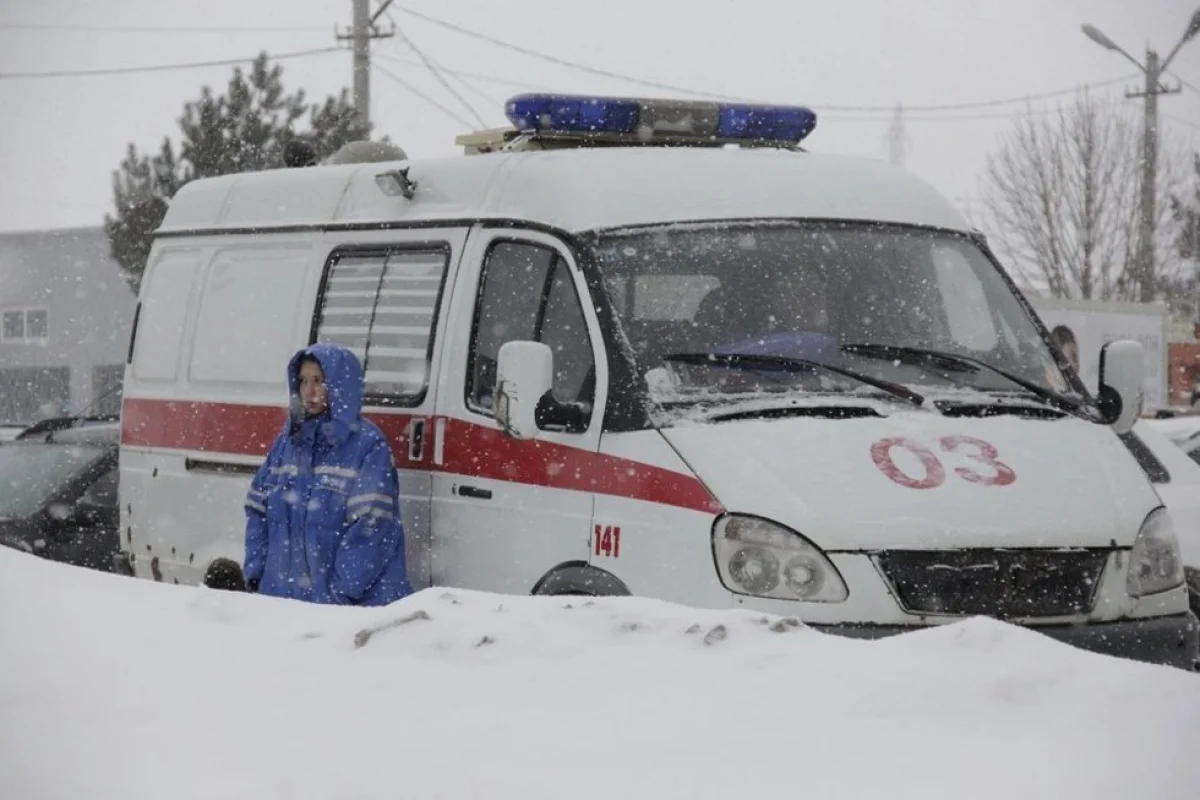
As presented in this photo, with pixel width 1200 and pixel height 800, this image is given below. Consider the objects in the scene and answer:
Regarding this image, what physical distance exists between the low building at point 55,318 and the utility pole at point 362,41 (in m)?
23.5

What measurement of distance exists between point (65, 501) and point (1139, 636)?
21.6ft

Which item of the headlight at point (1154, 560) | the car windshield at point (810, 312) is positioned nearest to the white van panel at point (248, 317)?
the car windshield at point (810, 312)

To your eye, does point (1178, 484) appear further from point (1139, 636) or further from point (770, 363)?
point (770, 363)

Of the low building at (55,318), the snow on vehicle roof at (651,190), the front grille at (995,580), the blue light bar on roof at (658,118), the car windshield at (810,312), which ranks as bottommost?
the low building at (55,318)

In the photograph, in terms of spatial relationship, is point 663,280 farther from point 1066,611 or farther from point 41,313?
point 41,313

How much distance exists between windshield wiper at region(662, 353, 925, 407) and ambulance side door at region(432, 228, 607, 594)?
304mm

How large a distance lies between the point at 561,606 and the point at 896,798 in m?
1.08

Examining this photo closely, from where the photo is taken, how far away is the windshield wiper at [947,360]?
248 inches

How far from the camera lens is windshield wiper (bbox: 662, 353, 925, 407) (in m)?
6.11

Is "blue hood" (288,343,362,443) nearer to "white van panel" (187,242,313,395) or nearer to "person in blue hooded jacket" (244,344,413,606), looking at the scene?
"person in blue hooded jacket" (244,344,413,606)

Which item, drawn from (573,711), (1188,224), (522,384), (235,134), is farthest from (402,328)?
(235,134)

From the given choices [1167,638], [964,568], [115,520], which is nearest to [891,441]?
[964,568]

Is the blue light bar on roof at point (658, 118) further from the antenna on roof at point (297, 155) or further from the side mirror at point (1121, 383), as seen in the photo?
the antenna on roof at point (297, 155)

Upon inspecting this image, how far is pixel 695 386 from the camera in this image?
6.09m
